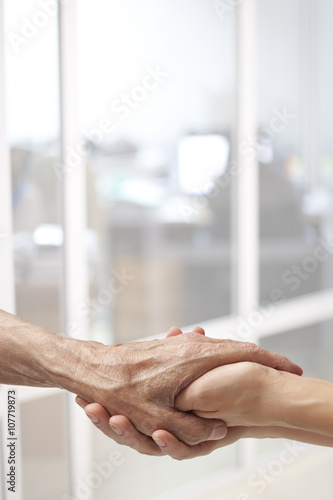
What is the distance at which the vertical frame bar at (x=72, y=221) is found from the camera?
215 centimetres

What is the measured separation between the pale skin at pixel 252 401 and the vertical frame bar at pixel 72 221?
83cm

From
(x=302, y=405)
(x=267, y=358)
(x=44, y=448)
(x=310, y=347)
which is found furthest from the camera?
(x=310, y=347)

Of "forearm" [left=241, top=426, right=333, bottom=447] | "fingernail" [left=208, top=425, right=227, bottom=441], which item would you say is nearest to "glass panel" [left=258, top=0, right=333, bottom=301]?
"forearm" [left=241, top=426, right=333, bottom=447]

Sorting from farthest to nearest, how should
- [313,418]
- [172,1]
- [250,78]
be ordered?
[172,1] → [250,78] → [313,418]

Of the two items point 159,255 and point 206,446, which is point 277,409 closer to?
point 206,446

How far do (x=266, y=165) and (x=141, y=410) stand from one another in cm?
240

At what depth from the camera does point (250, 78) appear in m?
2.83

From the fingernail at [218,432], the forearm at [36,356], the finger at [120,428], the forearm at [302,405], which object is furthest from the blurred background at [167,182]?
the forearm at [302,405]

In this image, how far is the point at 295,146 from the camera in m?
3.91

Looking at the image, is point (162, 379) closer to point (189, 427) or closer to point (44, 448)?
point (189, 427)

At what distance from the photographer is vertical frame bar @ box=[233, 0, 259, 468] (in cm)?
280

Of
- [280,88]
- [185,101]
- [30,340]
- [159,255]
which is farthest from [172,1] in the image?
[30,340]

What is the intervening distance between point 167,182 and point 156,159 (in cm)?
14

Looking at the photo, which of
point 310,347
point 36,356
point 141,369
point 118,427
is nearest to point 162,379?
point 141,369
